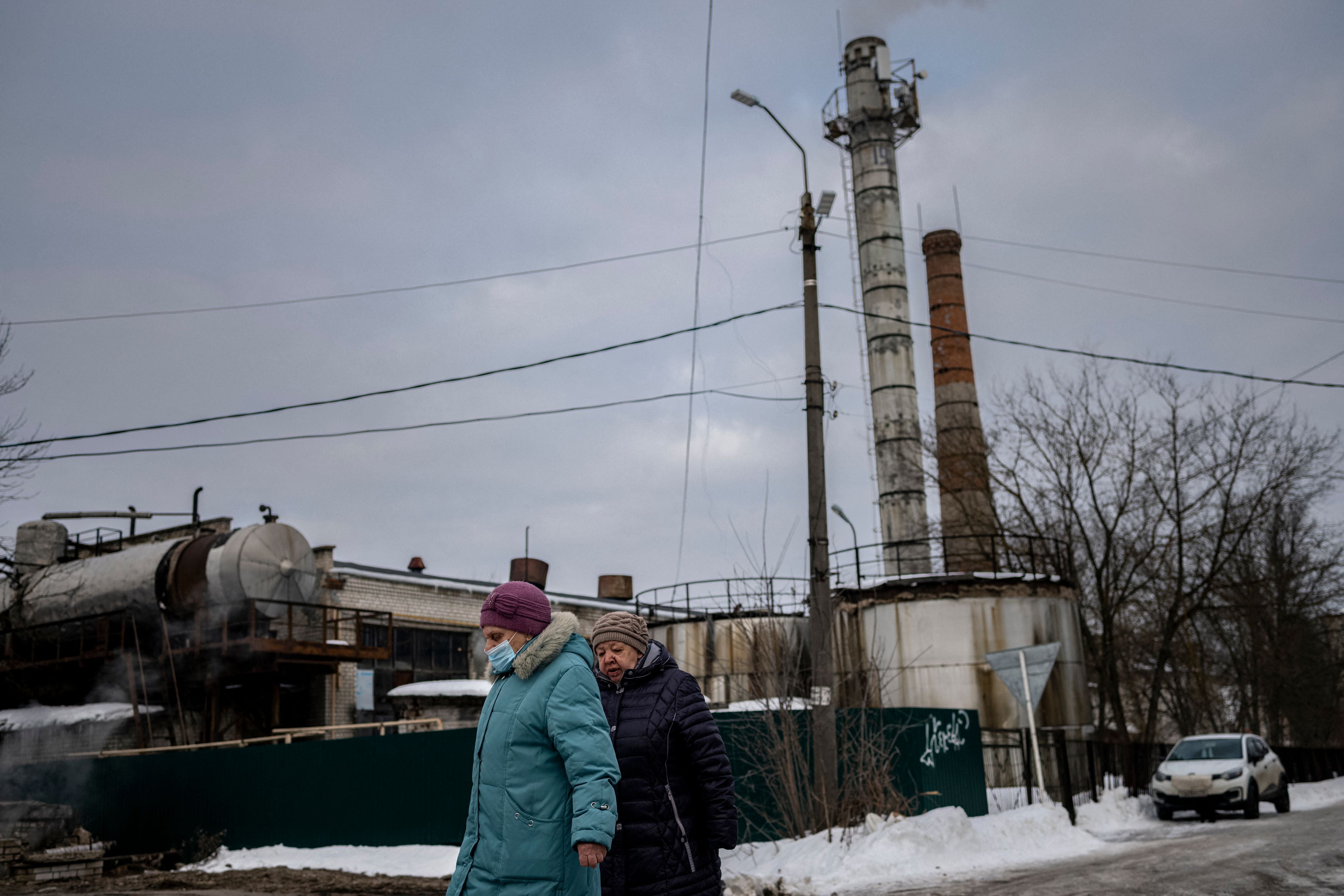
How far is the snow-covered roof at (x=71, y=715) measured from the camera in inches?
857

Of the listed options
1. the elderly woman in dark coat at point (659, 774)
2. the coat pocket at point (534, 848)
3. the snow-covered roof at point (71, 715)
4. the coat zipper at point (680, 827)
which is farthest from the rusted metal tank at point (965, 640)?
the coat pocket at point (534, 848)

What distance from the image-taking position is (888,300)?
31.7m

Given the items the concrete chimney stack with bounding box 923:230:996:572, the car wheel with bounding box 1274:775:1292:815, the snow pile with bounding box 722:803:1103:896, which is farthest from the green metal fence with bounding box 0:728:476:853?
the concrete chimney stack with bounding box 923:230:996:572

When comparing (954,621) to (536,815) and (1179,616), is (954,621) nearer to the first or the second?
(1179,616)

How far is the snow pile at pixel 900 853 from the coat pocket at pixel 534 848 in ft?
19.9

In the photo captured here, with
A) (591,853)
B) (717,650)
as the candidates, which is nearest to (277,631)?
(717,650)

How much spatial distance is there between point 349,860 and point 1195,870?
10.2m

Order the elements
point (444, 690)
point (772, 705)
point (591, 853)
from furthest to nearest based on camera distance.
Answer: point (444, 690) < point (772, 705) < point (591, 853)

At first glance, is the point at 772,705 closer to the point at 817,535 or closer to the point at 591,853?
the point at 817,535

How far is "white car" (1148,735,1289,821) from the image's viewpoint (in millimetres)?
16078

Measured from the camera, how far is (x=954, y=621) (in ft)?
68.7

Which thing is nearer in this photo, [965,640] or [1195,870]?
[1195,870]

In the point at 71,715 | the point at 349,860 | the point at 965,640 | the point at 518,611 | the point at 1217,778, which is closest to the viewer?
the point at 518,611

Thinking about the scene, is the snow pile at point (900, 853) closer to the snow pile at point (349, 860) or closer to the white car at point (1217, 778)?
the snow pile at point (349, 860)
